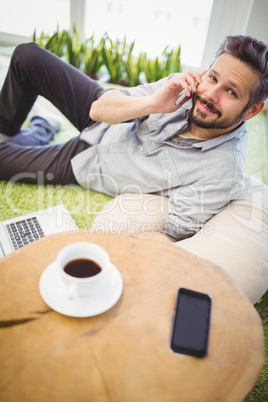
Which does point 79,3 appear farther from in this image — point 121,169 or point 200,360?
point 200,360

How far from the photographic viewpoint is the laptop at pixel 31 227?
120cm

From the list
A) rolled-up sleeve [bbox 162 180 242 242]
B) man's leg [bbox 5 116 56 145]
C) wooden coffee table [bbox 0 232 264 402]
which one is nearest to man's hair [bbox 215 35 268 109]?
rolled-up sleeve [bbox 162 180 242 242]

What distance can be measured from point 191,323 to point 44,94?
1.42 m

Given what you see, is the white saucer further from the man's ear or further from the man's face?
the man's ear

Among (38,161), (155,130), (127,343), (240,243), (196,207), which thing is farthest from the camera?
(38,161)

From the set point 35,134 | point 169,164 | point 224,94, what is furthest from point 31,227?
point 224,94

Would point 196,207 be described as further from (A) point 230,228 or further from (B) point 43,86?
(B) point 43,86

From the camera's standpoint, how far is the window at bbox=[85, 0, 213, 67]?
300 centimetres

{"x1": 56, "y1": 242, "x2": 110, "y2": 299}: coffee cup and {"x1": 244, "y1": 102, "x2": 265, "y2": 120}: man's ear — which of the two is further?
{"x1": 244, "y1": 102, "x2": 265, "y2": 120}: man's ear

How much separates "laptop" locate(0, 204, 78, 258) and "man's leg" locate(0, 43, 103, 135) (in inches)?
21.5

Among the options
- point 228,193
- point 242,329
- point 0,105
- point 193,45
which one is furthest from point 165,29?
point 242,329

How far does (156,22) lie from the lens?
3.12 meters

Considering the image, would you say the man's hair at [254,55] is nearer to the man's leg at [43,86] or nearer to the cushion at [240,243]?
Result: the cushion at [240,243]

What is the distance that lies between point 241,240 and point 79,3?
3109 millimetres
